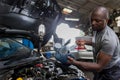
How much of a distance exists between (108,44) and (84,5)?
A: 20.9ft

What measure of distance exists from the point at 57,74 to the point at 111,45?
877mm

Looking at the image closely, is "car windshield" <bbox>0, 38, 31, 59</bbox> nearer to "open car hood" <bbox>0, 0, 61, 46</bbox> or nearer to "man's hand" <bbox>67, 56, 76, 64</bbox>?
"man's hand" <bbox>67, 56, 76, 64</bbox>

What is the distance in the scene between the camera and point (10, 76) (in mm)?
2094

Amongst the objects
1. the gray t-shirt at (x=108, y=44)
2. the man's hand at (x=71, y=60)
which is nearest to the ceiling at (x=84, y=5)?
the gray t-shirt at (x=108, y=44)

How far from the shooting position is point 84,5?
835cm

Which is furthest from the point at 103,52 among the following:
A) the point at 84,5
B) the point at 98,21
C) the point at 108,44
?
the point at 84,5

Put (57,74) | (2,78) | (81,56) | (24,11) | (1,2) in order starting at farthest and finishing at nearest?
(81,56) < (24,11) < (1,2) < (57,74) < (2,78)

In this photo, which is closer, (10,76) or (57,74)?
(10,76)

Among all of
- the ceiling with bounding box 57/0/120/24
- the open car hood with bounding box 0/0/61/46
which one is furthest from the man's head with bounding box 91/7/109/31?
the ceiling with bounding box 57/0/120/24

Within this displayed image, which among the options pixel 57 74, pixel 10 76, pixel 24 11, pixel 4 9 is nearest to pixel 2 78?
pixel 10 76

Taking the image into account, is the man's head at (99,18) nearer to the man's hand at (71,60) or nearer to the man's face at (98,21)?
the man's face at (98,21)

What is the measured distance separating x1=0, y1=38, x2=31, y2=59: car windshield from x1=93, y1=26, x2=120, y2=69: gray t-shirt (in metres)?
0.97

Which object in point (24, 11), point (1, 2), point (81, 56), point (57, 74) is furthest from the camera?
point (81, 56)

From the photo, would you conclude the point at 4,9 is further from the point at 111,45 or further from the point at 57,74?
the point at 111,45
